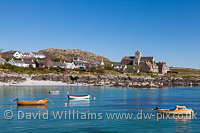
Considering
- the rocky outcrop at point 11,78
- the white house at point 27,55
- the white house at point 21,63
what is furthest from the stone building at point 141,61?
the rocky outcrop at point 11,78

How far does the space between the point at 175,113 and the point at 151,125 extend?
273 inches

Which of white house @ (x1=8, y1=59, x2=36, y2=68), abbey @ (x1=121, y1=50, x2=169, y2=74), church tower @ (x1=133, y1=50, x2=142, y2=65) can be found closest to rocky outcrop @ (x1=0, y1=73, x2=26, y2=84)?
white house @ (x1=8, y1=59, x2=36, y2=68)

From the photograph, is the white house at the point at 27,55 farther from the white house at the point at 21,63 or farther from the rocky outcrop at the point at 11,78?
the rocky outcrop at the point at 11,78

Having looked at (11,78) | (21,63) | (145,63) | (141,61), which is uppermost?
(141,61)

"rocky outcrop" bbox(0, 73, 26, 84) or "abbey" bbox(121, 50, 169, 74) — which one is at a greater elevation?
"abbey" bbox(121, 50, 169, 74)

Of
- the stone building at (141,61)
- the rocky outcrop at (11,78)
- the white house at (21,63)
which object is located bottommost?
the rocky outcrop at (11,78)

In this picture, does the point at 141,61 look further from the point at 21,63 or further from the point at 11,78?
the point at 11,78

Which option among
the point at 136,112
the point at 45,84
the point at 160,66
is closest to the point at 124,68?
the point at 160,66

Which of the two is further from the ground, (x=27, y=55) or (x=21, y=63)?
(x=27, y=55)

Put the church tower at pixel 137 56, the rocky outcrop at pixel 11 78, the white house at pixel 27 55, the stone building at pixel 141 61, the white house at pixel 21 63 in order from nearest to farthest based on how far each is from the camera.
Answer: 1. the rocky outcrop at pixel 11 78
2. the white house at pixel 21 63
3. the white house at pixel 27 55
4. the stone building at pixel 141 61
5. the church tower at pixel 137 56

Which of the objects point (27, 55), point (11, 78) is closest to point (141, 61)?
point (27, 55)

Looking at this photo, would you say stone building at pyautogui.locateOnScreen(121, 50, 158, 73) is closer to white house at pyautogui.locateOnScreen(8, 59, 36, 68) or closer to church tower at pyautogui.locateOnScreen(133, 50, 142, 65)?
church tower at pyautogui.locateOnScreen(133, 50, 142, 65)

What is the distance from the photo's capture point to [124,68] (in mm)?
152500

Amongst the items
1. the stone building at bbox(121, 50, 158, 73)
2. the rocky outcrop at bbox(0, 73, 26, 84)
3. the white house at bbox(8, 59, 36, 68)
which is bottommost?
the rocky outcrop at bbox(0, 73, 26, 84)
